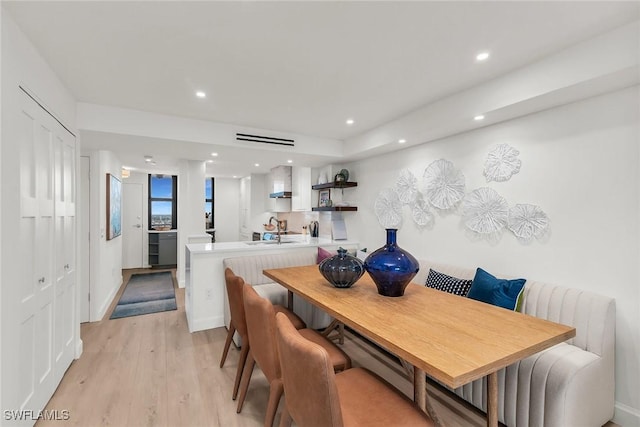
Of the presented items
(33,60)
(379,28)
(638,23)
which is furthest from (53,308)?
(638,23)

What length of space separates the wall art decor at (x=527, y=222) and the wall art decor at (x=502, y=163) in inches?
12.2

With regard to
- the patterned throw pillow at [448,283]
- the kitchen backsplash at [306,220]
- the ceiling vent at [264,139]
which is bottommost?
the patterned throw pillow at [448,283]

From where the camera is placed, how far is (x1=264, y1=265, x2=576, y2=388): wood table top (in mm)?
1133

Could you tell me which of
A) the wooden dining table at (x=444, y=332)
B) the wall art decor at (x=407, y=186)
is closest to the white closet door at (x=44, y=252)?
the wooden dining table at (x=444, y=332)

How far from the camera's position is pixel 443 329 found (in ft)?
4.74

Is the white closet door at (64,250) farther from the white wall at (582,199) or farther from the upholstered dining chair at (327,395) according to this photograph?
the white wall at (582,199)

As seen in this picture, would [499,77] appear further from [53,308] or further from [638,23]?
[53,308]

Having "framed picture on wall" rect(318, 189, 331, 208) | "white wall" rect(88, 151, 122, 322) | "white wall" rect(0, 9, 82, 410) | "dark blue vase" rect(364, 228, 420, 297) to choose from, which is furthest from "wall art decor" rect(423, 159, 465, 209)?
"white wall" rect(88, 151, 122, 322)

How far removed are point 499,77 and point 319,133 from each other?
85.6 inches

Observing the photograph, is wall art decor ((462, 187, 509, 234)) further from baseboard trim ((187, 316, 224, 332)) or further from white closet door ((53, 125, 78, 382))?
white closet door ((53, 125, 78, 382))

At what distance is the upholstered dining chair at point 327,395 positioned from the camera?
106 centimetres

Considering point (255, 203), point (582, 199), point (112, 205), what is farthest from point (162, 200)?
point (582, 199)

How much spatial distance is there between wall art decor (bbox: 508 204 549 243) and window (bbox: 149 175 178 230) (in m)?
7.21

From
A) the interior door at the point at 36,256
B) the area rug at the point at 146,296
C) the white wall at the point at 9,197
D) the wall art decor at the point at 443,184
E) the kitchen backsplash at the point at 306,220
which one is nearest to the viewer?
the white wall at the point at 9,197
